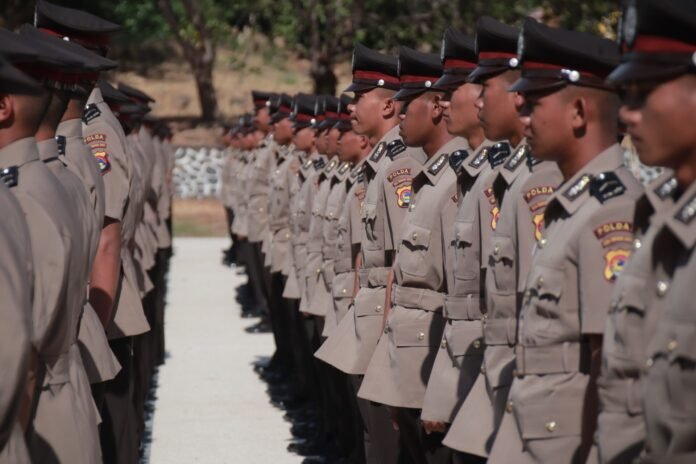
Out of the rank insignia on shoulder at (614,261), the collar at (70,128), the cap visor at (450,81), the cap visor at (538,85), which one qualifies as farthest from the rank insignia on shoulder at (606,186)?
the collar at (70,128)

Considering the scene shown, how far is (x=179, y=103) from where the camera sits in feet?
146

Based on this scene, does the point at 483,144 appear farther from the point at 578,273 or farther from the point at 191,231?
the point at 191,231

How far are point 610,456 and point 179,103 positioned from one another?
41.6 meters

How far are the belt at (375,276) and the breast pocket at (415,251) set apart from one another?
87 cm

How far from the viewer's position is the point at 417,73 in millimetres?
6688

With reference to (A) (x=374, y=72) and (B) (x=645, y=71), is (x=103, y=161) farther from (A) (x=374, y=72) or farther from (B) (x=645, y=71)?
(B) (x=645, y=71)

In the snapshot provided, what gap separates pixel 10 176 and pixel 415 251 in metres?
2.45

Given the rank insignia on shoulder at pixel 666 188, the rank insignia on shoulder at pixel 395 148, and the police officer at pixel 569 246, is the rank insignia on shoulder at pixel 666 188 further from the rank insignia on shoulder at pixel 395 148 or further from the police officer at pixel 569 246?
the rank insignia on shoulder at pixel 395 148

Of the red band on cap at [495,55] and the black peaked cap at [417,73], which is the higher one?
the red band on cap at [495,55]

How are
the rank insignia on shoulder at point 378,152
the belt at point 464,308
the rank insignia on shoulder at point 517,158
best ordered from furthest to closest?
1. the rank insignia on shoulder at point 378,152
2. the belt at point 464,308
3. the rank insignia on shoulder at point 517,158

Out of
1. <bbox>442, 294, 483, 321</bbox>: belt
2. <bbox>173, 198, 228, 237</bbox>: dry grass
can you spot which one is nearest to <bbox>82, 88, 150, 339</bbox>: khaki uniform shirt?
<bbox>442, 294, 483, 321</bbox>: belt

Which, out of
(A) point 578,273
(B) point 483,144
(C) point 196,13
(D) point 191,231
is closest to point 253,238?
(B) point 483,144

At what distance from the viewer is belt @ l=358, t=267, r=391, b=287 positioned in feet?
23.2

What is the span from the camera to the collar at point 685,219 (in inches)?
128
